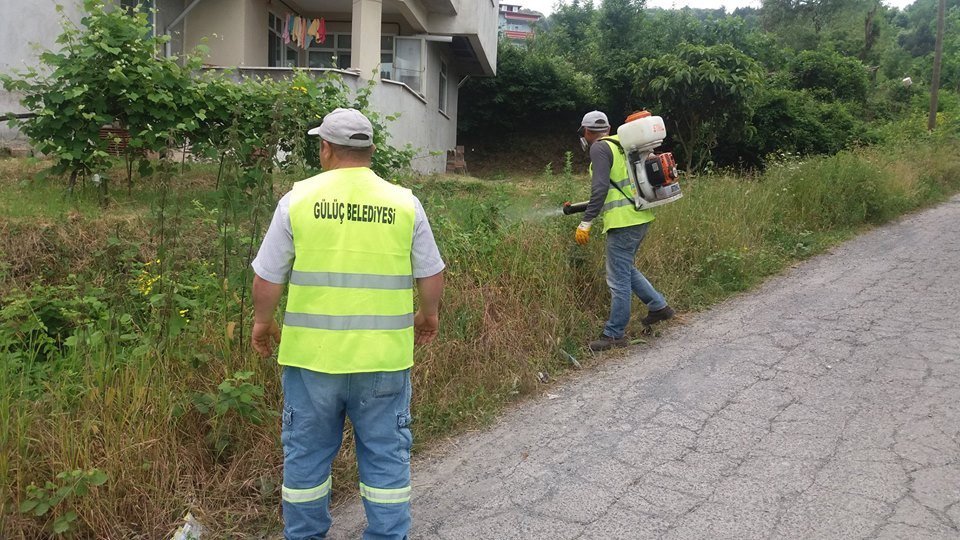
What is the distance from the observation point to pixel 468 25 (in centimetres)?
1645

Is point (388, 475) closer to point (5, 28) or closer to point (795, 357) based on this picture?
point (795, 357)

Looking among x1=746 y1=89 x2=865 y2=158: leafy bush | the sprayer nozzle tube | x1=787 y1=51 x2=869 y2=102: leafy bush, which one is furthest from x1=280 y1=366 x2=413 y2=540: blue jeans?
x1=787 y1=51 x2=869 y2=102: leafy bush

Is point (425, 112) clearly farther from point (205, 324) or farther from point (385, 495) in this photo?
point (385, 495)

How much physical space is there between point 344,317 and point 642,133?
345 cm

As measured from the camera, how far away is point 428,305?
2.96m

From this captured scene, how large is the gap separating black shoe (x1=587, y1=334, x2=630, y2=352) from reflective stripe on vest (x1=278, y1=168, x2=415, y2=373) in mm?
2964

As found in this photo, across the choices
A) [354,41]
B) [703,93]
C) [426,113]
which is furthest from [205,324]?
[426,113]

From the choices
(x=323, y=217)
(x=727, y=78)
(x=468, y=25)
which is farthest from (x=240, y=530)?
(x=468, y=25)

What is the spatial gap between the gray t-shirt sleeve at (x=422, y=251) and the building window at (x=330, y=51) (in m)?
14.7

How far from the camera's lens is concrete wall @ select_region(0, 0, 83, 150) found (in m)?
9.42

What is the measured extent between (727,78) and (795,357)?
32.1 ft

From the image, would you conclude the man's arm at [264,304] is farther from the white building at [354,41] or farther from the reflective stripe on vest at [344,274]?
the white building at [354,41]

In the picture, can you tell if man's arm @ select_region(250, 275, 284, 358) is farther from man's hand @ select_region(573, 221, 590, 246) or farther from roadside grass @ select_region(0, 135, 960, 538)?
man's hand @ select_region(573, 221, 590, 246)

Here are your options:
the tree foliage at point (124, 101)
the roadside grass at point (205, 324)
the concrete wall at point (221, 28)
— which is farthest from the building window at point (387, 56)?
the tree foliage at point (124, 101)
